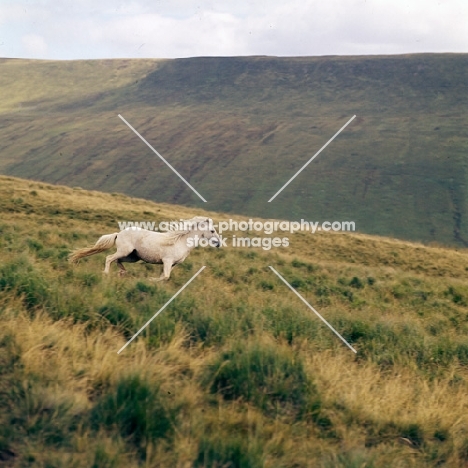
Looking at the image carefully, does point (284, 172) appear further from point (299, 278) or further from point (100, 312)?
point (100, 312)

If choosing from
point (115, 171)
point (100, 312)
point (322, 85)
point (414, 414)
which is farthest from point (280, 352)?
point (322, 85)

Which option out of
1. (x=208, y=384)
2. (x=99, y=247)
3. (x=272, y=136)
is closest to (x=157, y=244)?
(x=99, y=247)

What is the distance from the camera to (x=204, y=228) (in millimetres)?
11375

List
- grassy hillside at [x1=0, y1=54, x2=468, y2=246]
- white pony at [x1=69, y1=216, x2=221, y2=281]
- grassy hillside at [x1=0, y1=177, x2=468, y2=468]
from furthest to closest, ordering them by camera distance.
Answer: grassy hillside at [x1=0, y1=54, x2=468, y2=246] → white pony at [x1=69, y1=216, x2=221, y2=281] → grassy hillside at [x1=0, y1=177, x2=468, y2=468]

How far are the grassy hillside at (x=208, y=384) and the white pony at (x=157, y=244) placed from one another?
1.80m

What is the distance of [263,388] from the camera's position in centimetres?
534

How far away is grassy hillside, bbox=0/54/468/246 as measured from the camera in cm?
8981

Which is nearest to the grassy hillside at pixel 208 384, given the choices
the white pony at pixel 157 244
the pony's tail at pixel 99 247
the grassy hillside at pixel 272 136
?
the white pony at pixel 157 244

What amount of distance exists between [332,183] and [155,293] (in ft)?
291

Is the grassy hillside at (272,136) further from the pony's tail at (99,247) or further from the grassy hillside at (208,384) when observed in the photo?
the grassy hillside at (208,384)

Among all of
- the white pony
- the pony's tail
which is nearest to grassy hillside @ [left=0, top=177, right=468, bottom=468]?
the white pony

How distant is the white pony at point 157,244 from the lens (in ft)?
36.2

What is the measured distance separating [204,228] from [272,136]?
110 meters

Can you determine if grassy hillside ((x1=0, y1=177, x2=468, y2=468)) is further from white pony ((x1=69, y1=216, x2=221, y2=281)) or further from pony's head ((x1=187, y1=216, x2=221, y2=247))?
pony's head ((x1=187, y1=216, x2=221, y2=247))
